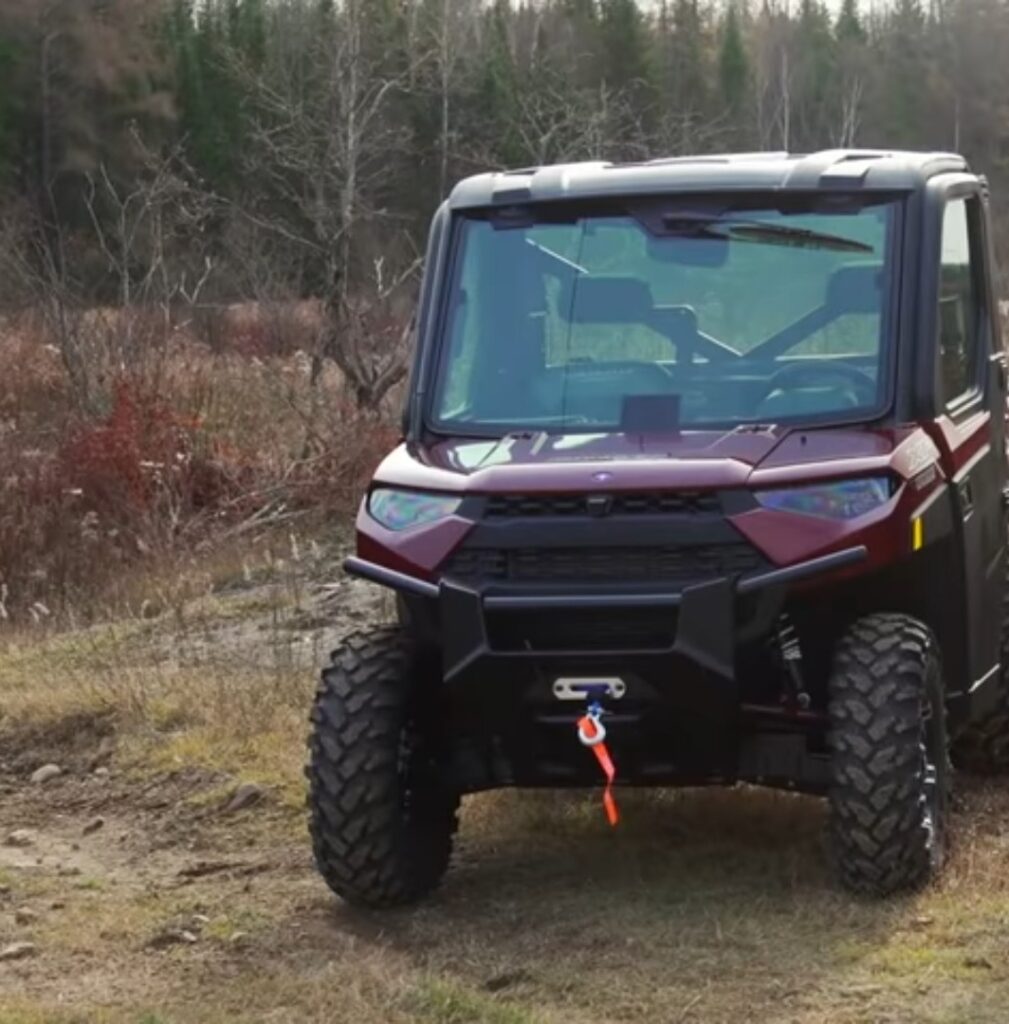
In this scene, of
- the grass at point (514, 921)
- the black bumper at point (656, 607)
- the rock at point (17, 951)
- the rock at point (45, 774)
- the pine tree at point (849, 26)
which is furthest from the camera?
the pine tree at point (849, 26)

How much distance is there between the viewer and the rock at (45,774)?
337 inches

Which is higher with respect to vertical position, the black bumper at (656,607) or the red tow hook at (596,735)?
the black bumper at (656,607)

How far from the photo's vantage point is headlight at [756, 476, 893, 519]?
5727mm

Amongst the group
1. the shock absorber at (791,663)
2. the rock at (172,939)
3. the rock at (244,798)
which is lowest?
the rock at (244,798)

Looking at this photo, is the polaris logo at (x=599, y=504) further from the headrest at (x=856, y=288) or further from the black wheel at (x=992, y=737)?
the black wheel at (x=992, y=737)

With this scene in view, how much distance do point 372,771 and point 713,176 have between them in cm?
197

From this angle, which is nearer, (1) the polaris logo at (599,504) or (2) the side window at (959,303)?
(1) the polaris logo at (599,504)

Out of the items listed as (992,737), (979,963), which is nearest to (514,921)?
(979,963)

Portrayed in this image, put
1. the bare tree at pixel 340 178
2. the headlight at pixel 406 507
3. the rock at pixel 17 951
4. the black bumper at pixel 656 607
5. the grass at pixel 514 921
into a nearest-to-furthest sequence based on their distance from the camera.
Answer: the grass at pixel 514 921
the black bumper at pixel 656 607
the headlight at pixel 406 507
the rock at pixel 17 951
the bare tree at pixel 340 178

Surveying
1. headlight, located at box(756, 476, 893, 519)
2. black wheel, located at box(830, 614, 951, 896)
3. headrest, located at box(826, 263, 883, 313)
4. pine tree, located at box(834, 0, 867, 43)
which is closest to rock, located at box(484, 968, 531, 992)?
black wheel, located at box(830, 614, 951, 896)

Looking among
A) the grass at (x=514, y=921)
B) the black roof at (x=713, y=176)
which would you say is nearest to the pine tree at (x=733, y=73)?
the grass at (x=514, y=921)

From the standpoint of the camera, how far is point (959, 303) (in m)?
6.66

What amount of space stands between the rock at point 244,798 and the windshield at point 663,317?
187 centimetres

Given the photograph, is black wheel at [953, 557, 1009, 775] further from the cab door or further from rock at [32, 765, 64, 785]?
rock at [32, 765, 64, 785]
